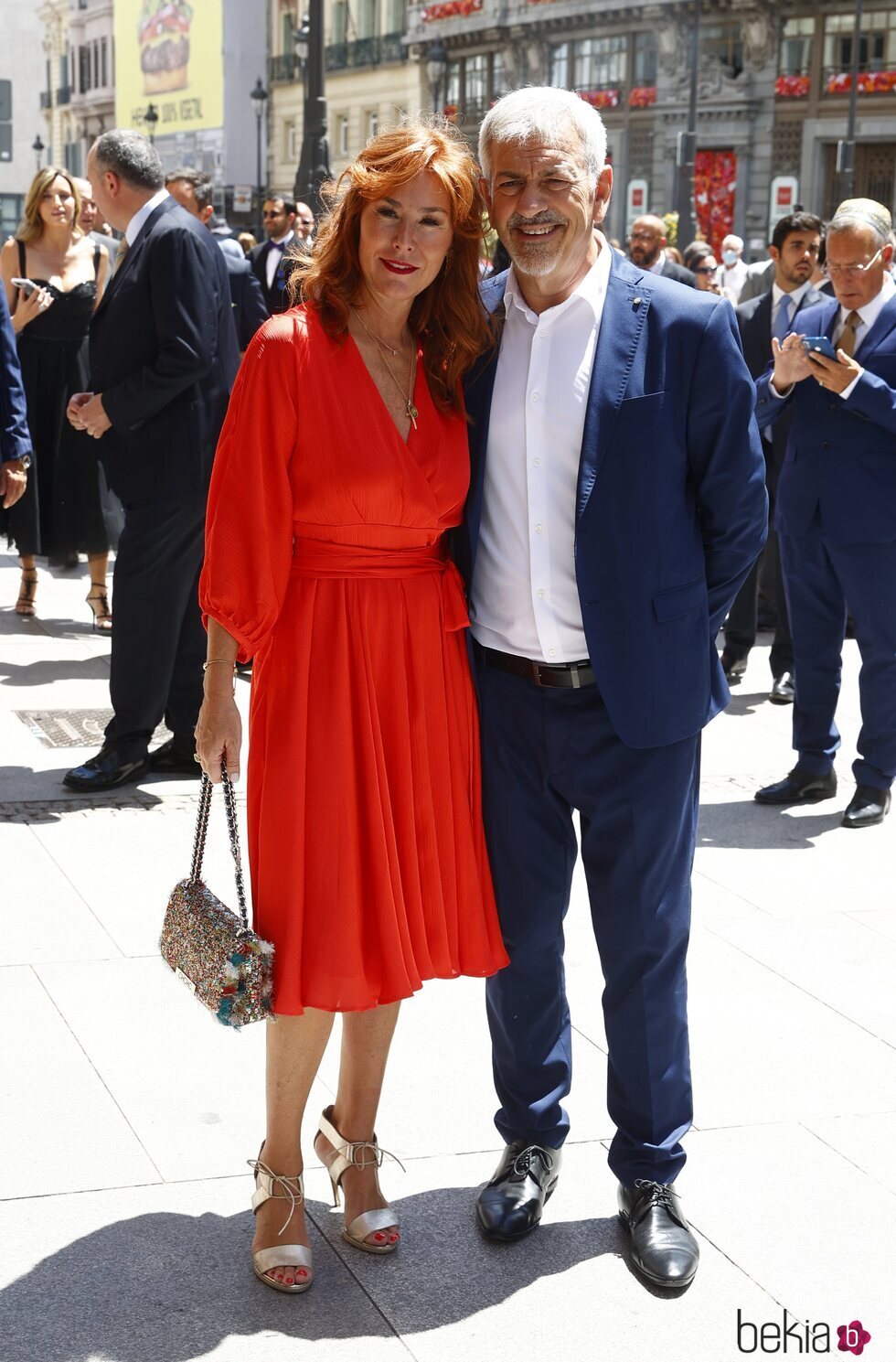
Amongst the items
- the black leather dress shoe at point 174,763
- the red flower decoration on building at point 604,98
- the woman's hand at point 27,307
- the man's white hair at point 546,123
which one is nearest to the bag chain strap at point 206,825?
the man's white hair at point 546,123

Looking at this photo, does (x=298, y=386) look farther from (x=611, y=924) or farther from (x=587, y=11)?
(x=587, y=11)

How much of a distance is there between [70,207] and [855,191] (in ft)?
131

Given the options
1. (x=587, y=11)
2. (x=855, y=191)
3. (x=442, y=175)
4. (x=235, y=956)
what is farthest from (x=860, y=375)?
(x=587, y=11)

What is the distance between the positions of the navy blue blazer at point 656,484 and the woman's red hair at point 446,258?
0.87 ft

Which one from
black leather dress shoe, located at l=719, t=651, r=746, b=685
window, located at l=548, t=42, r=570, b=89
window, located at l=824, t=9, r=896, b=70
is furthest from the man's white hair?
window, located at l=548, t=42, r=570, b=89

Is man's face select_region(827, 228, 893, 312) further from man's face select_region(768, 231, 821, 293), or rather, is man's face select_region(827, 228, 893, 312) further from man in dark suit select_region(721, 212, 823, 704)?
man's face select_region(768, 231, 821, 293)

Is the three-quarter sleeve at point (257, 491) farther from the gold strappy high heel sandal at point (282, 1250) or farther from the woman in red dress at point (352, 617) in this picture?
the gold strappy high heel sandal at point (282, 1250)

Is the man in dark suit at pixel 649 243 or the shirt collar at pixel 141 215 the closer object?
the shirt collar at pixel 141 215

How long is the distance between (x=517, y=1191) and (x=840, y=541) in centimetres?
355

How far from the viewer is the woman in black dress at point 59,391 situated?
8.88m

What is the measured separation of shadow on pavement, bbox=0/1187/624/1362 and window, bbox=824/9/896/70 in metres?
46.1

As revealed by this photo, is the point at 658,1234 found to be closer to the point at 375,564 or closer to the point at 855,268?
the point at 375,564

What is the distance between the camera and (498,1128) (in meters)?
3.38

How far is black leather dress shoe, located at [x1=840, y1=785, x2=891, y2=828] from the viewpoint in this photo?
20.0ft
